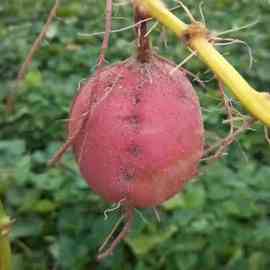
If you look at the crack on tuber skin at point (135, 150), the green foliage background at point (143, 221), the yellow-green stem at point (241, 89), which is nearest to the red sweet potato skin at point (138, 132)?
the crack on tuber skin at point (135, 150)

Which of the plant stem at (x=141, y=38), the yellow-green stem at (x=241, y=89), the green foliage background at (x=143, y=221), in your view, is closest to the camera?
the yellow-green stem at (x=241, y=89)

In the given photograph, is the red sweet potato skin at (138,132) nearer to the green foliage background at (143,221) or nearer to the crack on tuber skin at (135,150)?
the crack on tuber skin at (135,150)

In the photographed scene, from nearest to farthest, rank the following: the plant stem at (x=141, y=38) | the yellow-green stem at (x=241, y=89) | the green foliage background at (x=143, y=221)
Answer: the yellow-green stem at (x=241, y=89), the plant stem at (x=141, y=38), the green foliage background at (x=143, y=221)

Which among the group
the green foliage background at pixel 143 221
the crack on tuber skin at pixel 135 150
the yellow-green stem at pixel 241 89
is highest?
the yellow-green stem at pixel 241 89

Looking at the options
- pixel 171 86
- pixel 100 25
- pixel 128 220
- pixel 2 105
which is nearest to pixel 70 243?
pixel 2 105

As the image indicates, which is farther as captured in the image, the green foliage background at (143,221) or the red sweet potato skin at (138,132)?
the green foliage background at (143,221)

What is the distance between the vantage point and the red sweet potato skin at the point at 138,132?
94cm

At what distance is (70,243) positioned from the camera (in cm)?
186

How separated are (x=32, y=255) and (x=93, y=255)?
0.61 ft

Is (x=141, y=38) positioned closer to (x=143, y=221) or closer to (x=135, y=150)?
(x=135, y=150)

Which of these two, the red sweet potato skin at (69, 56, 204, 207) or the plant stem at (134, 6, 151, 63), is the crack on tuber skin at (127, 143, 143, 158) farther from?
the plant stem at (134, 6, 151, 63)

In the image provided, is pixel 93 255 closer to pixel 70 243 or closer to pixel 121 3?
pixel 70 243

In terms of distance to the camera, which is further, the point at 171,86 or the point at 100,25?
the point at 100,25

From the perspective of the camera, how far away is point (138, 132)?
0.94 m
